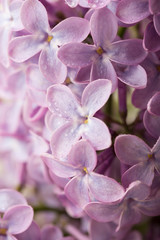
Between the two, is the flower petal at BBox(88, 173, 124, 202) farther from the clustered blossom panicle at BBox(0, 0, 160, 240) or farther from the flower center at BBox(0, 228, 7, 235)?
the flower center at BBox(0, 228, 7, 235)

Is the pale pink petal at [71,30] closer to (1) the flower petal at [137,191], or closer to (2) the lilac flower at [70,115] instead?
(2) the lilac flower at [70,115]

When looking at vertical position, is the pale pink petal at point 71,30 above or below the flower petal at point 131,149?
above

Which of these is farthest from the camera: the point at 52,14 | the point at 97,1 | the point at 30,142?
the point at 30,142

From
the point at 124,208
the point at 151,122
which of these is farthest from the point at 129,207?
the point at 151,122

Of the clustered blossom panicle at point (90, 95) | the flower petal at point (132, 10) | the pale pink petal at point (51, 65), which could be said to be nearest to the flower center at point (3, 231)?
the clustered blossom panicle at point (90, 95)

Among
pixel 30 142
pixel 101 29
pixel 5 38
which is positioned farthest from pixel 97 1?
pixel 30 142

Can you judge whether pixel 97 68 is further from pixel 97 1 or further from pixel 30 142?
pixel 30 142

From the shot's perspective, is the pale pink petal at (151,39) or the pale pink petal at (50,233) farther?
the pale pink petal at (50,233)
